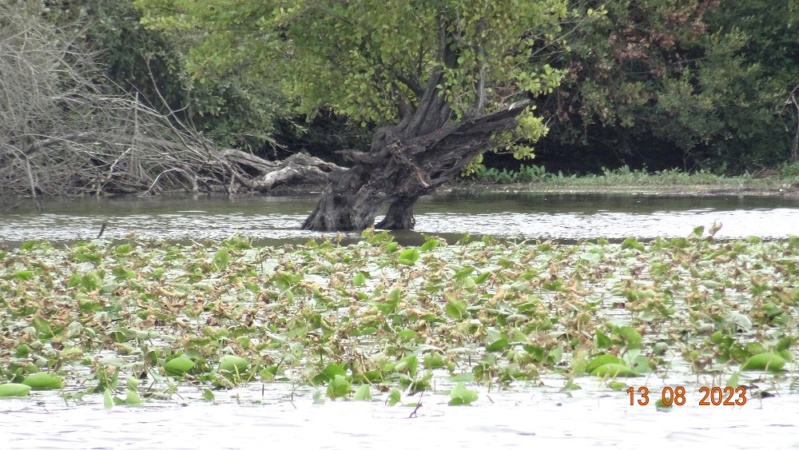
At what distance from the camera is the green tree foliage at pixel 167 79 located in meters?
26.7

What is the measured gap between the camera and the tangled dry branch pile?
2014 cm

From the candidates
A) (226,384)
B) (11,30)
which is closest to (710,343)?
(226,384)

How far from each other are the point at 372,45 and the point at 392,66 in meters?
0.56

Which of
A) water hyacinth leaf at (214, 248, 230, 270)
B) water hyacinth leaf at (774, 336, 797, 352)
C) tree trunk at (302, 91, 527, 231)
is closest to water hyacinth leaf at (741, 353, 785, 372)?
water hyacinth leaf at (774, 336, 797, 352)

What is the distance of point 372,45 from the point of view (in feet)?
56.4

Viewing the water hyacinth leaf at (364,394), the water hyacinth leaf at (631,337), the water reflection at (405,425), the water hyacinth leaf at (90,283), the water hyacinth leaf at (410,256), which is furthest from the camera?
the water hyacinth leaf at (410,256)

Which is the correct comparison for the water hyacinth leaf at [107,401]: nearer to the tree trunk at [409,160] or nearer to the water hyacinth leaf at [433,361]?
the water hyacinth leaf at [433,361]

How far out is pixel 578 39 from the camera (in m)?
30.6

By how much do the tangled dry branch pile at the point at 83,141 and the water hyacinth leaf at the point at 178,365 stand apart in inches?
507

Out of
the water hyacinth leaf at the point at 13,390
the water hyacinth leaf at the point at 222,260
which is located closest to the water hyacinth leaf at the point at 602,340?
the water hyacinth leaf at the point at 13,390

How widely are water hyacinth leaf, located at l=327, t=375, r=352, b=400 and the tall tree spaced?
10459 mm

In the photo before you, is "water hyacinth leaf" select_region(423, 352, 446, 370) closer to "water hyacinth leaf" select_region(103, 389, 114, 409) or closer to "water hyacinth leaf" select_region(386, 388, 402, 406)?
"water hyacinth leaf" select_region(386, 388, 402, 406)

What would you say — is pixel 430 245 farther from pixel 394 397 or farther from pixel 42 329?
pixel 394 397

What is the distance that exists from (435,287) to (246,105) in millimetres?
20445
